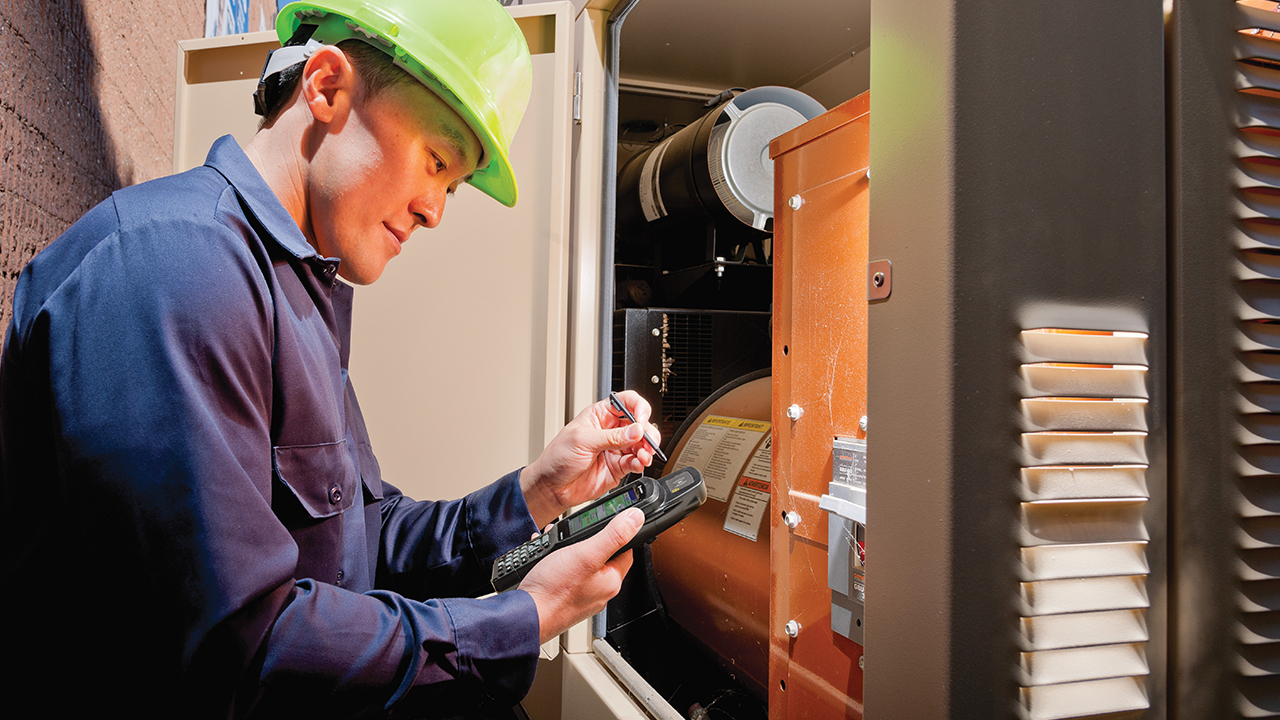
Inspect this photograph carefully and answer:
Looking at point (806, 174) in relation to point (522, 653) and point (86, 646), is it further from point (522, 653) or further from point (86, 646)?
point (86, 646)

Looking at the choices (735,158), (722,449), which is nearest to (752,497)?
(722,449)

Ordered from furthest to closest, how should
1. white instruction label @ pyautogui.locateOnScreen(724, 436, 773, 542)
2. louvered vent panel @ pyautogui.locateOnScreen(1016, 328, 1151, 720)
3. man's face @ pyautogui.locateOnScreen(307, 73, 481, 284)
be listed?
white instruction label @ pyautogui.locateOnScreen(724, 436, 773, 542) < man's face @ pyautogui.locateOnScreen(307, 73, 481, 284) < louvered vent panel @ pyautogui.locateOnScreen(1016, 328, 1151, 720)

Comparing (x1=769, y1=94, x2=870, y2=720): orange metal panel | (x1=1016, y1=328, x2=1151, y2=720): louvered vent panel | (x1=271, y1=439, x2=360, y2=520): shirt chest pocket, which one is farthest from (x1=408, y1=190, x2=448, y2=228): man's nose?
(x1=1016, y1=328, x2=1151, y2=720): louvered vent panel

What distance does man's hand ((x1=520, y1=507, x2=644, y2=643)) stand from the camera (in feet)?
2.93

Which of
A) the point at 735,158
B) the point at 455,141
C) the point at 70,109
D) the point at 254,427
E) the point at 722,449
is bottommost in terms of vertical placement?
the point at 722,449

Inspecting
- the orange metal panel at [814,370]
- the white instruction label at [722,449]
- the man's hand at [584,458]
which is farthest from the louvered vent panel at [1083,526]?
the white instruction label at [722,449]

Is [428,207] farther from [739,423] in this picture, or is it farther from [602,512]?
[739,423]

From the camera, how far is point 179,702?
67cm

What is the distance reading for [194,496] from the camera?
627mm

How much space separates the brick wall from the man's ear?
1.54ft

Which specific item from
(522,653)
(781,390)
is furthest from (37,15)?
(781,390)

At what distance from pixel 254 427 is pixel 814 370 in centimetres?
76

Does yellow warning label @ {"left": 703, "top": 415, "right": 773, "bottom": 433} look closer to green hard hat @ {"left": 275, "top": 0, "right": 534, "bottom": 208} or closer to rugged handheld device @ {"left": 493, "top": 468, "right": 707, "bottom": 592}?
rugged handheld device @ {"left": 493, "top": 468, "right": 707, "bottom": 592}

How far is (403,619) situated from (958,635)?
0.58m
